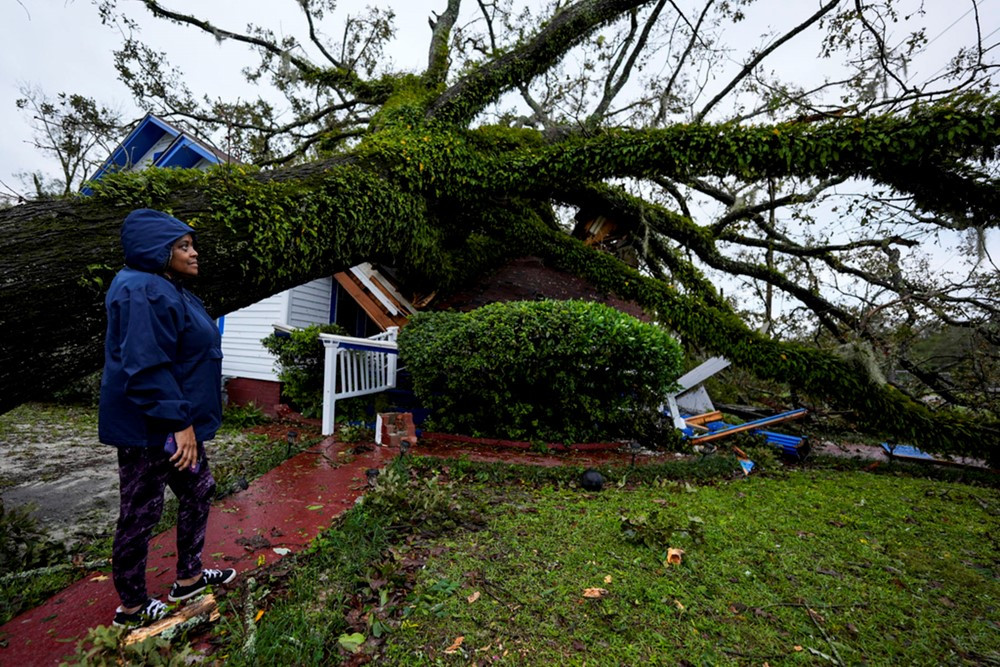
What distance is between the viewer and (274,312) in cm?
916

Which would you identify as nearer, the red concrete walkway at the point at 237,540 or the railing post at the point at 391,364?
the red concrete walkway at the point at 237,540

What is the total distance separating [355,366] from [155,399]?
15.8 ft

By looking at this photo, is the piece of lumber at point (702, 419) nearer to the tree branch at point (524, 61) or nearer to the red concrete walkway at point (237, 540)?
the red concrete walkway at point (237, 540)

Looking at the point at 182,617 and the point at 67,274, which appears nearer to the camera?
the point at 182,617

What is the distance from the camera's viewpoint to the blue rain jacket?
1.88 m

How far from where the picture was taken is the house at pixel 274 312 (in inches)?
337

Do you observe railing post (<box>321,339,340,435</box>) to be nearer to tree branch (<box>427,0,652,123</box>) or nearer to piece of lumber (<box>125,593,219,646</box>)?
tree branch (<box>427,0,652,123</box>)

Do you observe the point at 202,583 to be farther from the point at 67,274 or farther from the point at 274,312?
the point at 274,312

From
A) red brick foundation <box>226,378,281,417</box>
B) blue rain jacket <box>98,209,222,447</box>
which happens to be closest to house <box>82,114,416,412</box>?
red brick foundation <box>226,378,281,417</box>

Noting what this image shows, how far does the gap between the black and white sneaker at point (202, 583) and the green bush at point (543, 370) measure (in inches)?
132

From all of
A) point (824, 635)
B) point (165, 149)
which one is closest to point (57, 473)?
point (824, 635)

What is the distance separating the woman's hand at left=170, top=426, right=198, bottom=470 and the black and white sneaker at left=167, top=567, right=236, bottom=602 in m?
0.65

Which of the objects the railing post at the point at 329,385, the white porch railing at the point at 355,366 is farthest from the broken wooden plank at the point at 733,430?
the railing post at the point at 329,385

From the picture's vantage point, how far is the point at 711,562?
2664 mm
